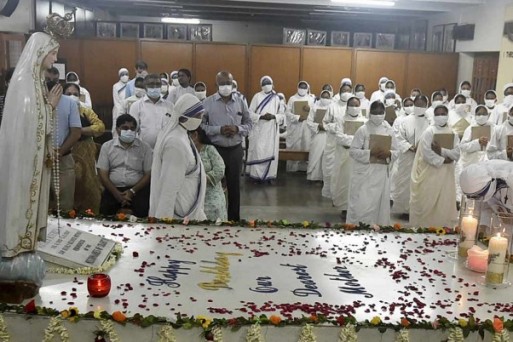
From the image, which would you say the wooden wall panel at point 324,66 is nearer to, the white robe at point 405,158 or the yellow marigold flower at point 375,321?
the white robe at point 405,158

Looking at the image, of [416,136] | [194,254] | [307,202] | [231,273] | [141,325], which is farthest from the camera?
[307,202]

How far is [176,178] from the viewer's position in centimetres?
355

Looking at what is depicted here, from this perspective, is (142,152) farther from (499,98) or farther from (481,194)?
(499,98)

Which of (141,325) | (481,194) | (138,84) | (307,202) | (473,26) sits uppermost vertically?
(473,26)

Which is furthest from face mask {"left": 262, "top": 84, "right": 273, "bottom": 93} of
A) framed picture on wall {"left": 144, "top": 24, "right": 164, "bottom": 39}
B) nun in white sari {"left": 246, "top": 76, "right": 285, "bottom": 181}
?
framed picture on wall {"left": 144, "top": 24, "right": 164, "bottom": 39}

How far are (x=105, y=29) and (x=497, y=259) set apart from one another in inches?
503

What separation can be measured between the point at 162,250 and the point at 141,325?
2.74 ft

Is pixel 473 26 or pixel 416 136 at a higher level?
pixel 473 26

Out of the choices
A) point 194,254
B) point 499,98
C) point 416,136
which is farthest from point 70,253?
point 499,98

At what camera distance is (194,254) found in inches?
113

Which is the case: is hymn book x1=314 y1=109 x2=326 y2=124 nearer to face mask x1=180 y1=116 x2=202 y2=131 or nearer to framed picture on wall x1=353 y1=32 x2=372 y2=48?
framed picture on wall x1=353 y1=32 x2=372 y2=48

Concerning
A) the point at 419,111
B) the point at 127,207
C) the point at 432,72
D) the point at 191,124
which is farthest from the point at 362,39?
the point at 191,124

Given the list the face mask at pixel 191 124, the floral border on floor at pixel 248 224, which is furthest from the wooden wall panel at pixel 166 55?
the floral border on floor at pixel 248 224

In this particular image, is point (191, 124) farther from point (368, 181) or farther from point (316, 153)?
point (316, 153)
